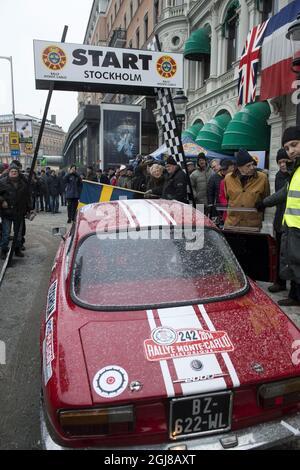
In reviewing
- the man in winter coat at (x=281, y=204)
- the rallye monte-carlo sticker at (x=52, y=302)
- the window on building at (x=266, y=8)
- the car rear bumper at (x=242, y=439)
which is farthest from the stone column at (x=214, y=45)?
the car rear bumper at (x=242, y=439)

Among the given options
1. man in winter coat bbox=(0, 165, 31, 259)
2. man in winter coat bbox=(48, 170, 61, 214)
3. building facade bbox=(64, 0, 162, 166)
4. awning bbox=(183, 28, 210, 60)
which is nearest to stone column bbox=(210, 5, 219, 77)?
awning bbox=(183, 28, 210, 60)

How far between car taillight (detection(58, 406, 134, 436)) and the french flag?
9656mm

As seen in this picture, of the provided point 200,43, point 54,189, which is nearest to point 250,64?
point 200,43

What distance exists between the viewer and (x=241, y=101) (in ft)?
43.3

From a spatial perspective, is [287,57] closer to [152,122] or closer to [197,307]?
[197,307]

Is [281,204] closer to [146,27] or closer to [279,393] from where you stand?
[279,393]

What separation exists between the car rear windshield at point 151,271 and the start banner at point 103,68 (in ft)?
15.8

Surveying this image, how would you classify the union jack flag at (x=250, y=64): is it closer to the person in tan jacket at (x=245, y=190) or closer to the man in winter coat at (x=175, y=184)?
the man in winter coat at (x=175, y=184)

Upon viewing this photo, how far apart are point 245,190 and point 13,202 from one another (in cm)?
430

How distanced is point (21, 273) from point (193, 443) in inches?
203

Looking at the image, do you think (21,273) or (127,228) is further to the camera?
(21,273)

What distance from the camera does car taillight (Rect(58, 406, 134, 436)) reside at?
191 centimetres

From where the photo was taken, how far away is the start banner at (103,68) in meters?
6.58

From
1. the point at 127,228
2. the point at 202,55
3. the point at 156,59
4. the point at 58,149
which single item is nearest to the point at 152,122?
the point at 202,55
